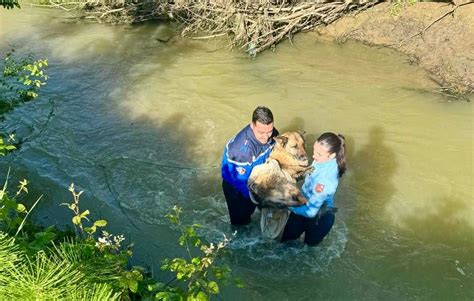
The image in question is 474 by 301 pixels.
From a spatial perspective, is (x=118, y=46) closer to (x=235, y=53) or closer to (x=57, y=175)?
(x=235, y=53)

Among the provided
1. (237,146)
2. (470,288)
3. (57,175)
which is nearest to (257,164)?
(237,146)

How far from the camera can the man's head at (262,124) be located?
500 cm

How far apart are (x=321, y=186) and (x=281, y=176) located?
419mm

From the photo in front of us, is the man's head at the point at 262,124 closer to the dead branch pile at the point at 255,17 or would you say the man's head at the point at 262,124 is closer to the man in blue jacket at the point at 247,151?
the man in blue jacket at the point at 247,151

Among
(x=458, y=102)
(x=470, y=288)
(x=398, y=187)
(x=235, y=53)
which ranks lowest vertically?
(x=470, y=288)

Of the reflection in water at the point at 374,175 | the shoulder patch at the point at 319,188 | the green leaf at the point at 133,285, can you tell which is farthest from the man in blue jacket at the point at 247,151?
the green leaf at the point at 133,285

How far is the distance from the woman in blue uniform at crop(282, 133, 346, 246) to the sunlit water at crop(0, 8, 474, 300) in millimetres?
821

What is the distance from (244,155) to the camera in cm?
521

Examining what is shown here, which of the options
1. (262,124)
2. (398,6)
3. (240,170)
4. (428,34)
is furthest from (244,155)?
(428,34)

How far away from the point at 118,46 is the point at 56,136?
3.68 meters

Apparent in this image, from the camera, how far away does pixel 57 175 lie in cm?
768

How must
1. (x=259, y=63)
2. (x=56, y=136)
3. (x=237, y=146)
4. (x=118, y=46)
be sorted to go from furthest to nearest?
(x=118, y=46) < (x=259, y=63) < (x=56, y=136) < (x=237, y=146)

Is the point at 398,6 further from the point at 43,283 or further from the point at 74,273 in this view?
the point at 43,283

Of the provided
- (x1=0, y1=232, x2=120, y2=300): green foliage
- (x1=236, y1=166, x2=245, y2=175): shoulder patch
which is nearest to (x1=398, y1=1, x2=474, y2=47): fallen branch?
(x1=236, y1=166, x2=245, y2=175): shoulder patch
